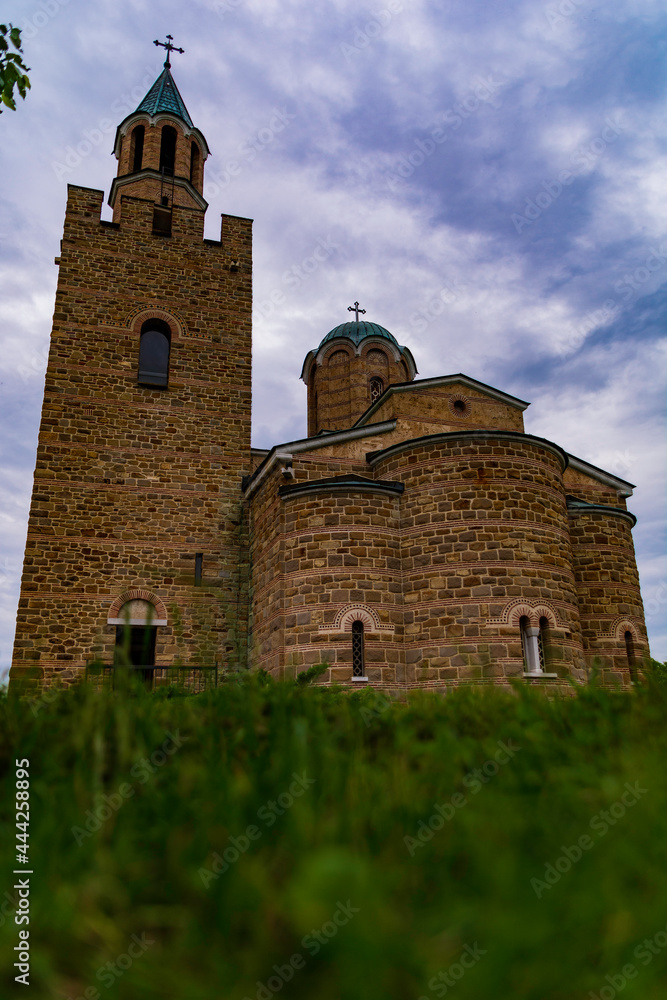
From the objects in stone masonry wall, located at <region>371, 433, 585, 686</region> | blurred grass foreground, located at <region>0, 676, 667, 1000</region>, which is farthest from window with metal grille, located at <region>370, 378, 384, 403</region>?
blurred grass foreground, located at <region>0, 676, 667, 1000</region>

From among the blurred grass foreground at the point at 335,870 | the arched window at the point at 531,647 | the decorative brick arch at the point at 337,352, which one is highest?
the decorative brick arch at the point at 337,352

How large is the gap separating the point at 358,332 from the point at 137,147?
9.69 m

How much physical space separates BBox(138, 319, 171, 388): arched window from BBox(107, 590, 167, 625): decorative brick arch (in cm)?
491

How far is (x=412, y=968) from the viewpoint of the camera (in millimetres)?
1114

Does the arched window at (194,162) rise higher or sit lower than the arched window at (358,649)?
higher

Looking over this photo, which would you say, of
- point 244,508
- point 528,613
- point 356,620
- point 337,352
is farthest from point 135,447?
point 337,352

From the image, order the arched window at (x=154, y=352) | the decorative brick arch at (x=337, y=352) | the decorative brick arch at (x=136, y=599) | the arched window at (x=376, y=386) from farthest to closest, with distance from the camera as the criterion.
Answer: the decorative brick arch at (x=337, y=352)
the arched window at (x=376, y=386)
the arched window at (x=154, y=352)
the decorative brick arch at (x=136, y=599)

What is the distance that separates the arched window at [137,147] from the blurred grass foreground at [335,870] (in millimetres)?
19570

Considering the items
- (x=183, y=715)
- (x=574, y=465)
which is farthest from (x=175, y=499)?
(x=183, y=715)

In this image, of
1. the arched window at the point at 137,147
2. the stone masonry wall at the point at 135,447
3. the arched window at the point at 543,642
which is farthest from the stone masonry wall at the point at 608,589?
the arched window at the point at 137,147

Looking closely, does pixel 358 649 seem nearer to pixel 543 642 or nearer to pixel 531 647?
pixel 531 647

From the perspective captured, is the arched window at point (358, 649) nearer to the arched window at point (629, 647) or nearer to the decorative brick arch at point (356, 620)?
the decorative brick arch at point (356, 620)

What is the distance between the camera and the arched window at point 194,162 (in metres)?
18.8

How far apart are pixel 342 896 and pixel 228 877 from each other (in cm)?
29
